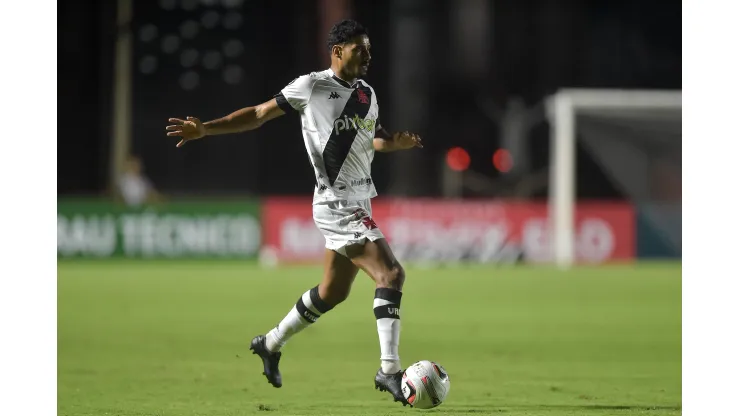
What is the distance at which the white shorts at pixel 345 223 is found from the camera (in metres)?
7.54

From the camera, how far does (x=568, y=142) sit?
24391 mm

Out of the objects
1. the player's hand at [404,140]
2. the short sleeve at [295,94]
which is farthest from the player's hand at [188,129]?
the player's hand at [404,140]

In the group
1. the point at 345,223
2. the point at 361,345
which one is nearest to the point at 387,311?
the point at 345,223

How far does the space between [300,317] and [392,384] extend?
106 cm

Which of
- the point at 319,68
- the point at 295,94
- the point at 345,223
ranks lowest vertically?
the point at 345,223

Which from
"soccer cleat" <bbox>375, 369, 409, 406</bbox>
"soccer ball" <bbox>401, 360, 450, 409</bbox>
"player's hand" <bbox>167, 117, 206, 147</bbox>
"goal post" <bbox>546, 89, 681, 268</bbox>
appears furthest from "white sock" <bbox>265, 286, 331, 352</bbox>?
"goal post" <bbox>546, 89, 681, 268</bbox>

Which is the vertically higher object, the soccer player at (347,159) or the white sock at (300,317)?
the soccer player at (347,159)

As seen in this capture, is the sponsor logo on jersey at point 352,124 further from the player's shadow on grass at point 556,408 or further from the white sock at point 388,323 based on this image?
the player's shadow on grass at point 556,408

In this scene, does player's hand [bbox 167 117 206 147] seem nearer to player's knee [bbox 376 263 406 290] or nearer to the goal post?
player's knee [bbox 376 263 406 290]

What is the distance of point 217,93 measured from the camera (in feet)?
98.8

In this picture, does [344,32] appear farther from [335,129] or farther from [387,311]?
[387,311]

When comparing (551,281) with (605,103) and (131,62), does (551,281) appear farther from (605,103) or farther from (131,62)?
(131,62)

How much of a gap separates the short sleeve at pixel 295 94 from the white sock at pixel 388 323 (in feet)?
4.09
